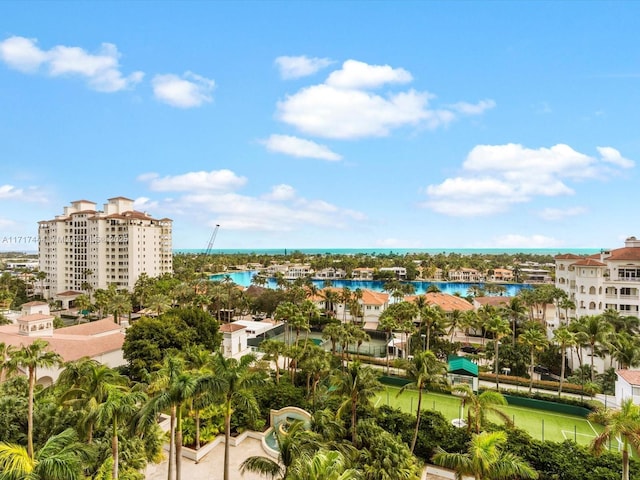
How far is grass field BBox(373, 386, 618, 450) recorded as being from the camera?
82.3 feet

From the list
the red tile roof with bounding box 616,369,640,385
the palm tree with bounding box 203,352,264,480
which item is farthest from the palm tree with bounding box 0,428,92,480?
the red tile roof with bounding box 616,369,640,385

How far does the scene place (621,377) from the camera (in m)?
26.8

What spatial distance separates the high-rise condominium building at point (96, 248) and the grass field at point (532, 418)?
74.3 m

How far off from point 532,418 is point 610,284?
71.9 feet

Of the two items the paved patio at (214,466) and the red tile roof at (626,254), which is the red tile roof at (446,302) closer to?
the red tile roof at (626,254)

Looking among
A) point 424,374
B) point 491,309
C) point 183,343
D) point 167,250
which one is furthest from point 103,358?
point 167,250

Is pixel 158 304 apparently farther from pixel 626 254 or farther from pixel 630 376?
pixel 626 254

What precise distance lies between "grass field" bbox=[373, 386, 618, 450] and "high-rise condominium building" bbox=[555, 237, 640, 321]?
57.9ft

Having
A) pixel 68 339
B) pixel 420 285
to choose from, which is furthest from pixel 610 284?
pixel 420 285

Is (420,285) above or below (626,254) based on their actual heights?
below

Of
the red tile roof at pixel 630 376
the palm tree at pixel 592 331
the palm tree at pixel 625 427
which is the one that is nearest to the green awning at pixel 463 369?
the palm tree at pixel 592 331

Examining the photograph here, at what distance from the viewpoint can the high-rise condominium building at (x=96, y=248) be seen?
84.4 metres

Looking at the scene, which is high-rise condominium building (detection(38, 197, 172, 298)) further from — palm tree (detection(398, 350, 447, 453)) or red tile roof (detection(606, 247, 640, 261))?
red tile roof (detection(606, 247, 640, 261))

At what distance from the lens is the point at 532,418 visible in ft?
91.4
